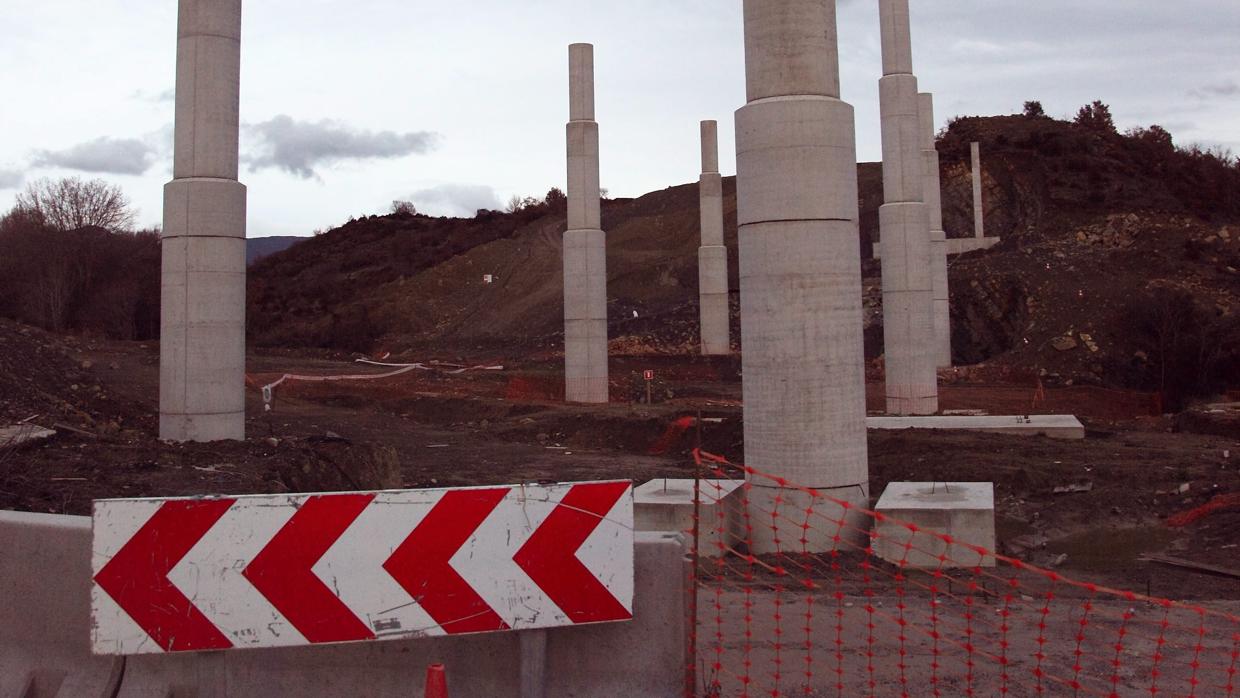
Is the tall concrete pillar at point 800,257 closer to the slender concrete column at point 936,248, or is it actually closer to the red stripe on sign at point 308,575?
the red stripe on sign at point 308,575

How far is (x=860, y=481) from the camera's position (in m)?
11.4

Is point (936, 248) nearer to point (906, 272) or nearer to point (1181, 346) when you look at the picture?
point (1181, 346)

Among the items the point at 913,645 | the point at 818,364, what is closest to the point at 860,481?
the point at 818,364

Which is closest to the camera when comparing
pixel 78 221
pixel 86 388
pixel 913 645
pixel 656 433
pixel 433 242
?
pixel 913 645

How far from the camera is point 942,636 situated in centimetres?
702

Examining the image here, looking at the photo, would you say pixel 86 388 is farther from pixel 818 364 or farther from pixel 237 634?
pixel 237 634

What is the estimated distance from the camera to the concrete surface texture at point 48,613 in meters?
4.87

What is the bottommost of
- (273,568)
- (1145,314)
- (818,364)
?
(273,568)

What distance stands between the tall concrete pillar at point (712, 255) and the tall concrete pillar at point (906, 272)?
14.8m

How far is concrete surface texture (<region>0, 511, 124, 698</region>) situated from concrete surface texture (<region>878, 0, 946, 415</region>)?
20473 millimetres

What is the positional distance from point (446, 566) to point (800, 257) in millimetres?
7124

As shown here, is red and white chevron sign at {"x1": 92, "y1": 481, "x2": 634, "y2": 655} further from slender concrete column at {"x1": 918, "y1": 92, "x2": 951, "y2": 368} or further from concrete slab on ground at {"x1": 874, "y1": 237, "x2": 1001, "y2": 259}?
concrete slab on ground at {"x1": 874, "y1": 237, "x2": 1001, "y2": 259}

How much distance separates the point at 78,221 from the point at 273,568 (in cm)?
5485

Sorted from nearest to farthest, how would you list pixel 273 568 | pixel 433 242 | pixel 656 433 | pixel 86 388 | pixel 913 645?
1. pixel 273 568
2. pixel 913 645
3. pixel 86 388
4. pixel 656 433
5. pixel 433 242
